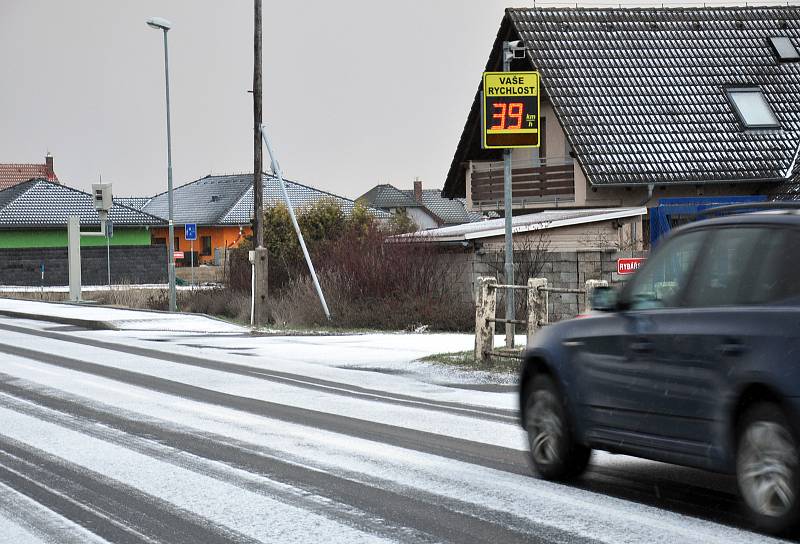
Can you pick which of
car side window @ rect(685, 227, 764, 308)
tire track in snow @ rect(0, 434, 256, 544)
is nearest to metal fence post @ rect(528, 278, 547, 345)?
tire track in snow @ rect(0, 434, 256, 544)

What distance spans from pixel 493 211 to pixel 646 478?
30.1 m

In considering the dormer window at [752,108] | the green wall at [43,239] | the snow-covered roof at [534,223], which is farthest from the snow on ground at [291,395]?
the green wall at [43,239]

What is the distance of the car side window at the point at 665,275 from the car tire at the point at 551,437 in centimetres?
106

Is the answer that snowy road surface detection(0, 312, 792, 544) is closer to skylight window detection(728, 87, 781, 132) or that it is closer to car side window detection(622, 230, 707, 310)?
car side window detection(622, 230, 707, 310)

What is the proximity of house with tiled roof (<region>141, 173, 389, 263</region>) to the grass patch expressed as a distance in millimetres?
60884

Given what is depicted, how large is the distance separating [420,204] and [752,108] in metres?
77.3

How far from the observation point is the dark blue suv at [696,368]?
7.04 m

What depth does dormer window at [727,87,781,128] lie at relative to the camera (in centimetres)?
3495

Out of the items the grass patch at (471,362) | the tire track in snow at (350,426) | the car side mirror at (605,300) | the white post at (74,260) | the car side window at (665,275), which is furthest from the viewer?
the white post at (74,260)

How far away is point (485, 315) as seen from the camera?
18.4 m

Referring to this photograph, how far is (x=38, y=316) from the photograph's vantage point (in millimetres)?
36438

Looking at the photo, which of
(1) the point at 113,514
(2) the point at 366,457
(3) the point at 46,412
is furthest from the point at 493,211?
(1) the point at 113,514

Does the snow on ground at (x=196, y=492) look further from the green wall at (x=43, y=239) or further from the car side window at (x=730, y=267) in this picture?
the green wall at (x=43, y=239)

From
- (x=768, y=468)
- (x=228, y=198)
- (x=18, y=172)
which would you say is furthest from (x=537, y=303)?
(x=18, y=172)
